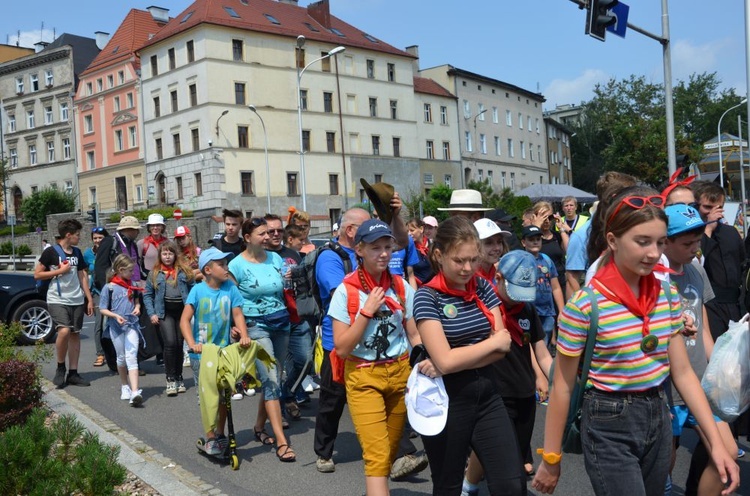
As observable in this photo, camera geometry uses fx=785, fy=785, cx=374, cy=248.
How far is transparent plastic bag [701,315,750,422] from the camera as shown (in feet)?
11.9

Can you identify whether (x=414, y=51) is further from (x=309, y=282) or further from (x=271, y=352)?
(x=271, y=352)

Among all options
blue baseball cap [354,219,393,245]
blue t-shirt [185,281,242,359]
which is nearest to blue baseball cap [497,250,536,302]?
blue baseball cap [354,219,393,245]

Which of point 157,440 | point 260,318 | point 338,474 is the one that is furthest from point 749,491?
point 157,440

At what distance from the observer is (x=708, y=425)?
3.21 meters

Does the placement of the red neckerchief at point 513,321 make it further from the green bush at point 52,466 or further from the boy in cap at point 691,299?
the green bush at point 52,466

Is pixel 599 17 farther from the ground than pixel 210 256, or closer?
farther from the ground

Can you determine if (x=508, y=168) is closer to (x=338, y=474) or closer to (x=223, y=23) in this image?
(x=223, y=23)

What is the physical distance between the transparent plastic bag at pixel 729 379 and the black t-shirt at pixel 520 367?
1.15 metres

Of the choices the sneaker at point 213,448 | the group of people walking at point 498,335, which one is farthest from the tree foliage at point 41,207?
the sneaker at point 213,448

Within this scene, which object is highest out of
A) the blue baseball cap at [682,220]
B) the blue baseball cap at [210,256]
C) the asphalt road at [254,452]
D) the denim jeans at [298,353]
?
the blue baseball cap at [682,220]

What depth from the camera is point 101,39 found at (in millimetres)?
73000

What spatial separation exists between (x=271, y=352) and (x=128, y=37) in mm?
63502

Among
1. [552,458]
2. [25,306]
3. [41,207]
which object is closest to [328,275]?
[552,458]

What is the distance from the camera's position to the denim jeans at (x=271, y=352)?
21.3ft
